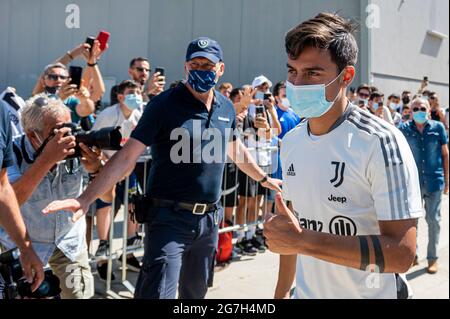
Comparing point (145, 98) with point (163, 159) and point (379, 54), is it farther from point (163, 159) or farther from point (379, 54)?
point (379, 54)

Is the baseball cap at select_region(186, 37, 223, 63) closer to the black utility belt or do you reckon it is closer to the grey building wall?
the black utility belt

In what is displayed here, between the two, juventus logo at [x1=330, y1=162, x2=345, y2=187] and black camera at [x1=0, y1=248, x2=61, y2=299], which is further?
black camera at [x1=0, y1=248, x2=61, y2=299]

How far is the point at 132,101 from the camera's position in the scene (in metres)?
4.70

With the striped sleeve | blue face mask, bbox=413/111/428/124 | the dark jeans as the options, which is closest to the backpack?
the dark jeans

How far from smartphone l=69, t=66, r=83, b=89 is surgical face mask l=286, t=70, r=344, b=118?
2874mm

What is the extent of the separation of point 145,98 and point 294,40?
12.6 feet

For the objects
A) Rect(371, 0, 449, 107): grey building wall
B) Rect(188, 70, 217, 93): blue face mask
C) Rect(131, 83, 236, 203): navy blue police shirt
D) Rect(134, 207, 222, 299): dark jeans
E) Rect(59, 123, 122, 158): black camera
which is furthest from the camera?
Rect(371, 0, 449, 107): grey building wall

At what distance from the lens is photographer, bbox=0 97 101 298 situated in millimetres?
2342

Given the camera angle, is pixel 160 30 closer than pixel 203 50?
No

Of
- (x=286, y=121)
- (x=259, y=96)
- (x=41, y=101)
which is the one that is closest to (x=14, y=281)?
(x=41, y=101)

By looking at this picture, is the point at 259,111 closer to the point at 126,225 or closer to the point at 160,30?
the point at 160,30

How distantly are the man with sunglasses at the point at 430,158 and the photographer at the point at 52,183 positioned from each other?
12.8 feet

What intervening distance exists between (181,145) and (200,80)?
1.42 ft

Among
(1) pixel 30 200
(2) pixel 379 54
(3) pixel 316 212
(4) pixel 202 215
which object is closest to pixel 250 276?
(4) pixel 202 215
